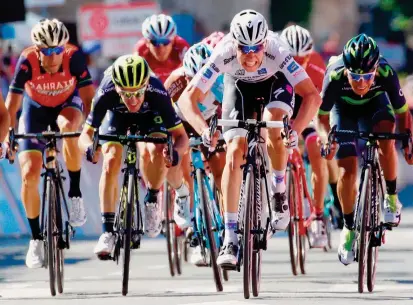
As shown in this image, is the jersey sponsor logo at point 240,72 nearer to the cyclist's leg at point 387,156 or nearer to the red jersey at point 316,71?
the cyclist's leg at point 387,156

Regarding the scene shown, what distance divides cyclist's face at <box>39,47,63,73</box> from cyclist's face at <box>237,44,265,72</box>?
246 cm

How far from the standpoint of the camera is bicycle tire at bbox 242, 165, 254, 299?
39.5 ft

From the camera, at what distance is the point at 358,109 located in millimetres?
13664

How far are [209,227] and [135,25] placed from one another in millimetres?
14086

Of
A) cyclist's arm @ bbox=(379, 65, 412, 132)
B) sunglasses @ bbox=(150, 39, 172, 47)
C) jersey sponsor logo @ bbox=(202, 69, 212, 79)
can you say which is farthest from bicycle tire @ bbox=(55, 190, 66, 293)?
sunglasses @ bbox=(150, 39, 172, 47)

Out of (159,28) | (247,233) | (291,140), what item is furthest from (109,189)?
(159,28)

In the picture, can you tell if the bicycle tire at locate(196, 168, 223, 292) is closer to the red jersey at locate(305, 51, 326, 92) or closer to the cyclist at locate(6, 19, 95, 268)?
the cyclist at locate(6, 19, 95, 268)

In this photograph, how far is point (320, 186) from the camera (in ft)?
52.7

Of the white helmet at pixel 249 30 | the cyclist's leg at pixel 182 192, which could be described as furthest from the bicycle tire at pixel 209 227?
the white helmet at pixel 249 30

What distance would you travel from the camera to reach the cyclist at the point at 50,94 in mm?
14203

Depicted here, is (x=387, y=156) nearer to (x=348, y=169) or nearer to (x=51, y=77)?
(x=348, y=169)

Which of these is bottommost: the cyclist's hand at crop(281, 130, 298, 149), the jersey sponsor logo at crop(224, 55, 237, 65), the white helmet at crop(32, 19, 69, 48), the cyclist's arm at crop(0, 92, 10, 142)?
A: the cyclist's hand at crop(281, 130, 298, 149)

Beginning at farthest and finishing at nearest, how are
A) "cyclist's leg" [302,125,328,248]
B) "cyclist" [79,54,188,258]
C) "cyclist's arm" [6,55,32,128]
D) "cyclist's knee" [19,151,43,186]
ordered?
"cyclist's leg" [302,125,328,248]
"cyclist's arm" [6,55,32,128]
"cyclist's knee" [19,151,43,186]
"cyclist" [79,54,188,258]

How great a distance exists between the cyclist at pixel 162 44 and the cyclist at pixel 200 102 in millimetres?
1849
